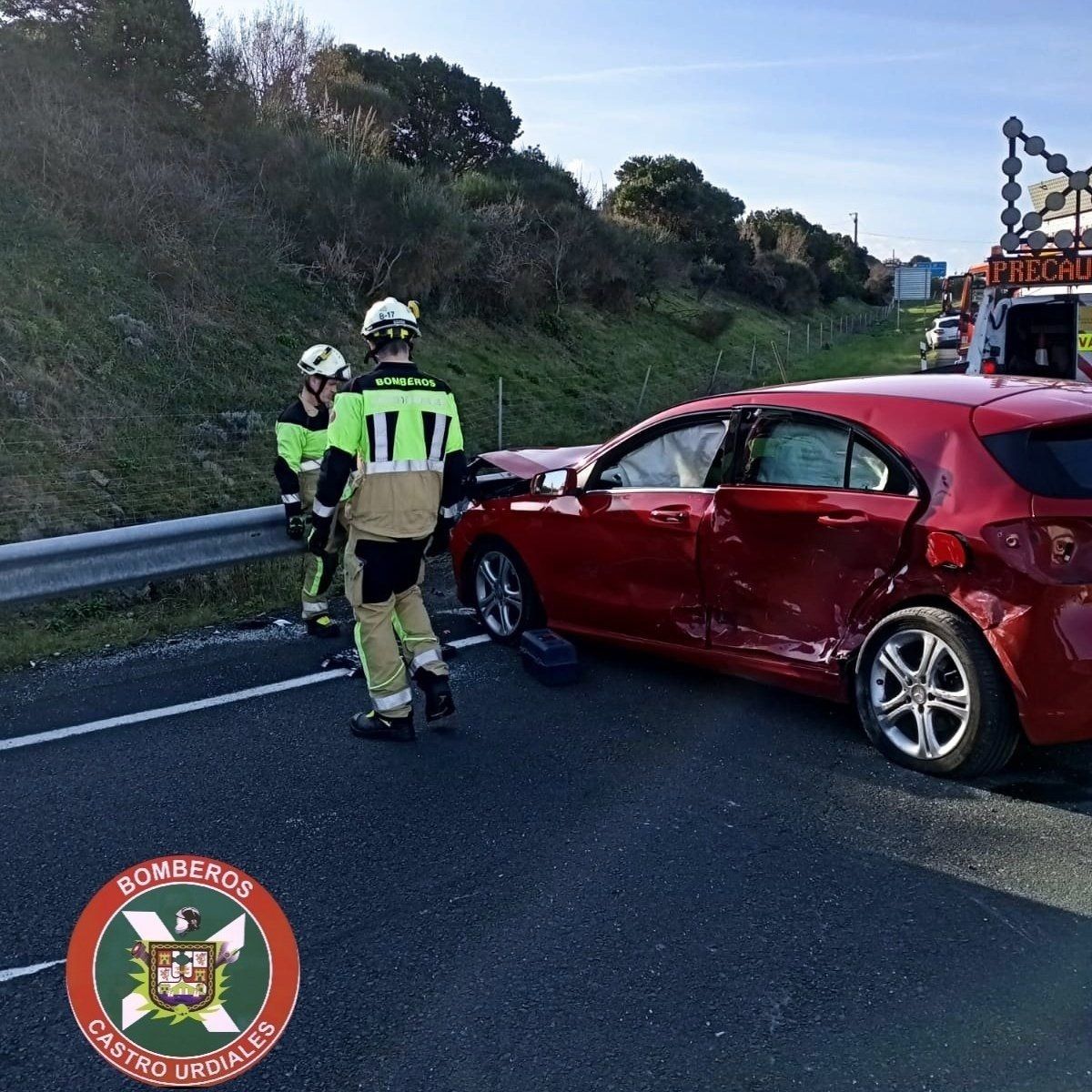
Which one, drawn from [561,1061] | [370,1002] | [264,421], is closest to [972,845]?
[561,1061]

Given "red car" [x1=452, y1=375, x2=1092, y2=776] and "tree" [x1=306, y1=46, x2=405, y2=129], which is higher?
"tree" [x1=306, y1=46, x2=405, y2=129]

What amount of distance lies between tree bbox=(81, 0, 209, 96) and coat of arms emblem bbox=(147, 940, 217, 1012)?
16.6m

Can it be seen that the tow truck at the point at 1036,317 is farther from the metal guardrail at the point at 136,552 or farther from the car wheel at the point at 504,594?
the metal guardrail at the point at 136,552

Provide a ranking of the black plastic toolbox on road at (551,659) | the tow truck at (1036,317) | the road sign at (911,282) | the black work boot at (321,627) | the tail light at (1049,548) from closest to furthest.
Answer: the tail light at (1049,548), the black plastic toolbox on road at (551,659), the black work boot at (321,627), the tow truck at (1036,317), the road sign at (911,282)

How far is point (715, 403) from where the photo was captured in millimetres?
6043

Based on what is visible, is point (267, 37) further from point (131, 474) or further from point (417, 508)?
point (417, 508)

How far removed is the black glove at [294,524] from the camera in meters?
7.82

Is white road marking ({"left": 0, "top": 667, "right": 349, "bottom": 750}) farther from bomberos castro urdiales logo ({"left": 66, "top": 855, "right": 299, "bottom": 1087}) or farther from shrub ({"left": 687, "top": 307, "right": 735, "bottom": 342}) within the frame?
shrub ({"left": 687, "top": 307, "right": 735, "bottom": 342})

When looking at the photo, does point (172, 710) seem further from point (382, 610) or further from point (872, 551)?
point (872, 551)

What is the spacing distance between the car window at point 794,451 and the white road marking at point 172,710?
100 inches

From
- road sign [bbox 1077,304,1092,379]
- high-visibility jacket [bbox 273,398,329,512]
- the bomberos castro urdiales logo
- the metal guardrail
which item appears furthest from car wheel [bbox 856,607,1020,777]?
road sign [bbox 1077,304,1092,379]

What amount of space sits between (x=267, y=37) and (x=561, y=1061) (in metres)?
21.3

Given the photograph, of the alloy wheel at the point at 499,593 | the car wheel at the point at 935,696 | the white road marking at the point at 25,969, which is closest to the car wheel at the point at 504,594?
the alloy wheel at the point at 499,593

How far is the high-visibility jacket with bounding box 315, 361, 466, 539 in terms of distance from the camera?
5.26 meters
